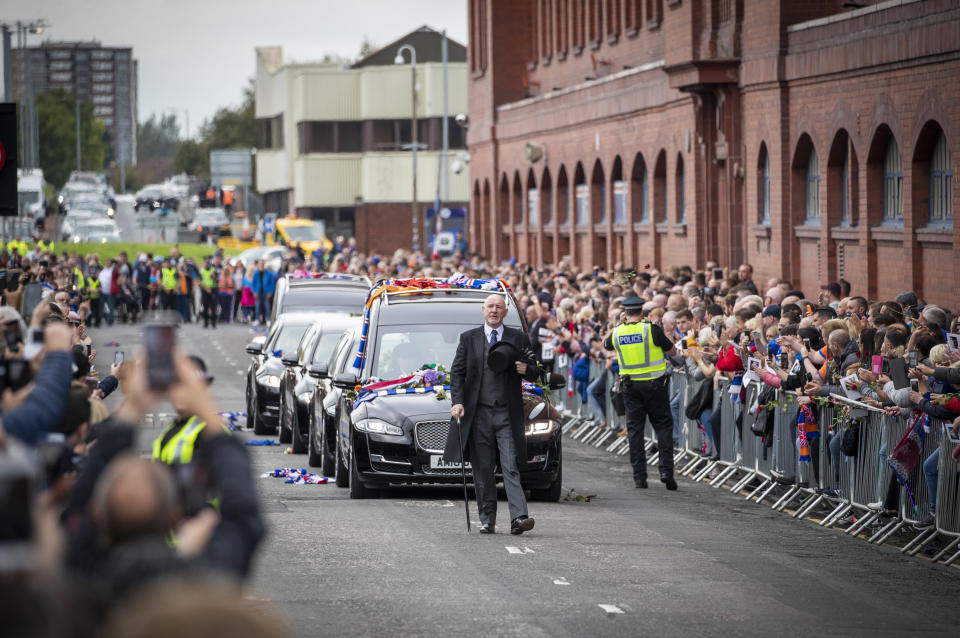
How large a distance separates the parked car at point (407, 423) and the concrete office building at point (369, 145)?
70.0 meters

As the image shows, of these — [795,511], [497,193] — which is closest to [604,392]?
[795,511]

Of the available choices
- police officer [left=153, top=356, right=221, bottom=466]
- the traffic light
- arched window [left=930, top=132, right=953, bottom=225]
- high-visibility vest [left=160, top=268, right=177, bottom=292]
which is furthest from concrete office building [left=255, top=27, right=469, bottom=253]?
police officer [left=153, top=356, right=221, bottom=466]

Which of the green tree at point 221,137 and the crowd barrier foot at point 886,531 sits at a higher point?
the green tree at point 221,137

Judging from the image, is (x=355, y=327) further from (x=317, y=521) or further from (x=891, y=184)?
(x=891, y=184)

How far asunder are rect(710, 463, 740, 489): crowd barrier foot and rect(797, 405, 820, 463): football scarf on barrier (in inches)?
88.2

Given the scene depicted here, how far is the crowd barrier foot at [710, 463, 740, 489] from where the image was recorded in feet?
59.4

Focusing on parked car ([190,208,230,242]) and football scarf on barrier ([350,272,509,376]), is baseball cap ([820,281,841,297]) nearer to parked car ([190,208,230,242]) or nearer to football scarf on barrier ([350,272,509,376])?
football scarf on barrier ([350,272,509,376])

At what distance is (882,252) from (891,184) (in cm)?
98

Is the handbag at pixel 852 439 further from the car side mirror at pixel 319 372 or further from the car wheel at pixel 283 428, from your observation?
the car wheel at pixel 283 428

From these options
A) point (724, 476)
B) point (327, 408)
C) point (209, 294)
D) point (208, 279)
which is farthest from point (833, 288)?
point (208, 279)

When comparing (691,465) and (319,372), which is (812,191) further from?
(319,372)

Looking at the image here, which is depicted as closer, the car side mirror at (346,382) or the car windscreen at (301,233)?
the car side mirror at (346,382)

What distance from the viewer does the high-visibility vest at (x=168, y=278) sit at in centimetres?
5103

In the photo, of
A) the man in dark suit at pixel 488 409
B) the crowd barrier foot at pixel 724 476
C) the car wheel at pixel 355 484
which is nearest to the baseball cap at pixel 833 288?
the crowd barrier foot at pixel 724 476
